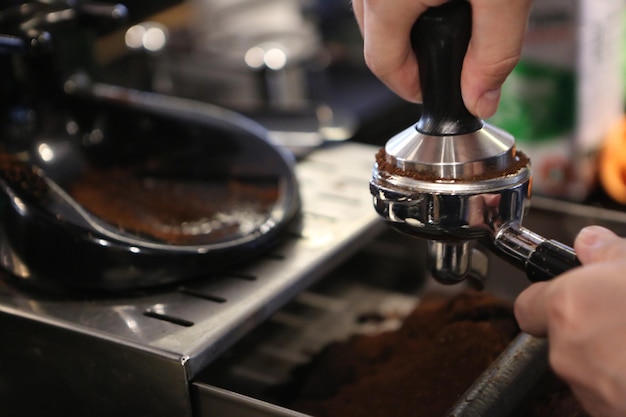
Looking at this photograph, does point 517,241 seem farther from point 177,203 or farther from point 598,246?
point 177,203

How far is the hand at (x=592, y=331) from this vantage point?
30cm

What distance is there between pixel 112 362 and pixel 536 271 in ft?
0.87

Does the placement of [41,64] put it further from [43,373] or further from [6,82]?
[43,373]

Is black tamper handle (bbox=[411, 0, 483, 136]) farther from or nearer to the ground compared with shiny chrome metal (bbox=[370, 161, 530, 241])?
farther from the ground

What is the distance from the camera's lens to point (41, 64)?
64 cm

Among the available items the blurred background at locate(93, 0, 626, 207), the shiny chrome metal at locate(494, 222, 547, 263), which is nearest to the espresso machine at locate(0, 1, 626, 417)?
the shiny chrome metal at locate(494, 222, 547, 263)

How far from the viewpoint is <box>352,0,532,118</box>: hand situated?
362 mm

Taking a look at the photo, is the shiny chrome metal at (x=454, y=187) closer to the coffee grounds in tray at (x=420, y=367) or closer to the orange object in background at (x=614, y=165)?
the coffee grounds in tray at (x=420, y=367)

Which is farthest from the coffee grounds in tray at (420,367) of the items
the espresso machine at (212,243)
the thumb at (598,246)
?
the thumb at (598,246)

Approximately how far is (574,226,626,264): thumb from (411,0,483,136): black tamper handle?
9 cm

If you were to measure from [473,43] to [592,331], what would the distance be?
161mm

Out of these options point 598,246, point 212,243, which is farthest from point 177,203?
point 598,246

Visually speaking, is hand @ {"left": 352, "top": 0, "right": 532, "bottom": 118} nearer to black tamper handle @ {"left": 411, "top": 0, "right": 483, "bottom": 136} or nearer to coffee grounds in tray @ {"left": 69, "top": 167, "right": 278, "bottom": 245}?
black tamper handle @ {"left": 411, "top": 0, "right": 483, "bottom": 136}

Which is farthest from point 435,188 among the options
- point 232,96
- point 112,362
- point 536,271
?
point 232,96
